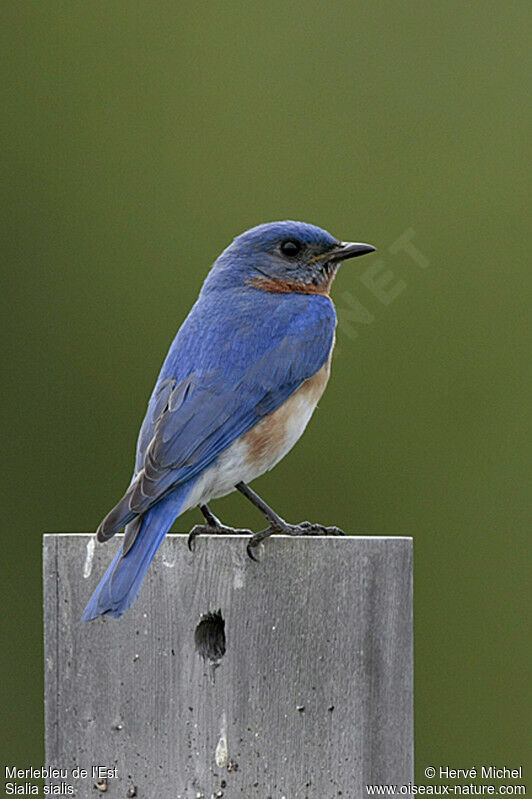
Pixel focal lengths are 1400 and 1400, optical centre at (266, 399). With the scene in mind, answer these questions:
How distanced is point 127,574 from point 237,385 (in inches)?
44.8

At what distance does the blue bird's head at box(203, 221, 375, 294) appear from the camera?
521 cm

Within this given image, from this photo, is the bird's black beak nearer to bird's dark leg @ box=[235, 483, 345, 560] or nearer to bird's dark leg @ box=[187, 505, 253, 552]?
bird's dark leg @ box=[235, 483, 345, 560]

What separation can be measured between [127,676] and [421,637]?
464 cm

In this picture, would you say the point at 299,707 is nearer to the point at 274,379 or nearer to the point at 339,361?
the point at 274,379

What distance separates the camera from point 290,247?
17.3ft

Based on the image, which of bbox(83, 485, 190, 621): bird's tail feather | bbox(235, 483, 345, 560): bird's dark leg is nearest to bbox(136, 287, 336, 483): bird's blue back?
bbox(235, 483, 345, 560): bird's dark leg

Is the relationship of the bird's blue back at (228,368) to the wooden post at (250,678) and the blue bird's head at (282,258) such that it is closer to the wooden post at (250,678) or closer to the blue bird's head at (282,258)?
the blue bird's head at (282,258)

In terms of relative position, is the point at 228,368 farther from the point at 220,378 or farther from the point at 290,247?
the point at 290,247

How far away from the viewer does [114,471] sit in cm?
847

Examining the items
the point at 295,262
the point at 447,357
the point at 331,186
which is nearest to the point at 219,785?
the point at 295,262

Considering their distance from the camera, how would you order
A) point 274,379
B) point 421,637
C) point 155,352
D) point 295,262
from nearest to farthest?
point 274,379, point 295,262, point 421,637, point 155,352

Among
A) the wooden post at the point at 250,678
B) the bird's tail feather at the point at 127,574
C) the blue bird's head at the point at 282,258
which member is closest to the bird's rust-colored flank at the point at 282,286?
the blue bird's head at the point at 282,258

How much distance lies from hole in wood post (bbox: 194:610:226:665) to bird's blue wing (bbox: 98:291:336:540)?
0.45 meters

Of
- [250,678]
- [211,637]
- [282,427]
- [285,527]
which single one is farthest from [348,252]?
[250,678]
